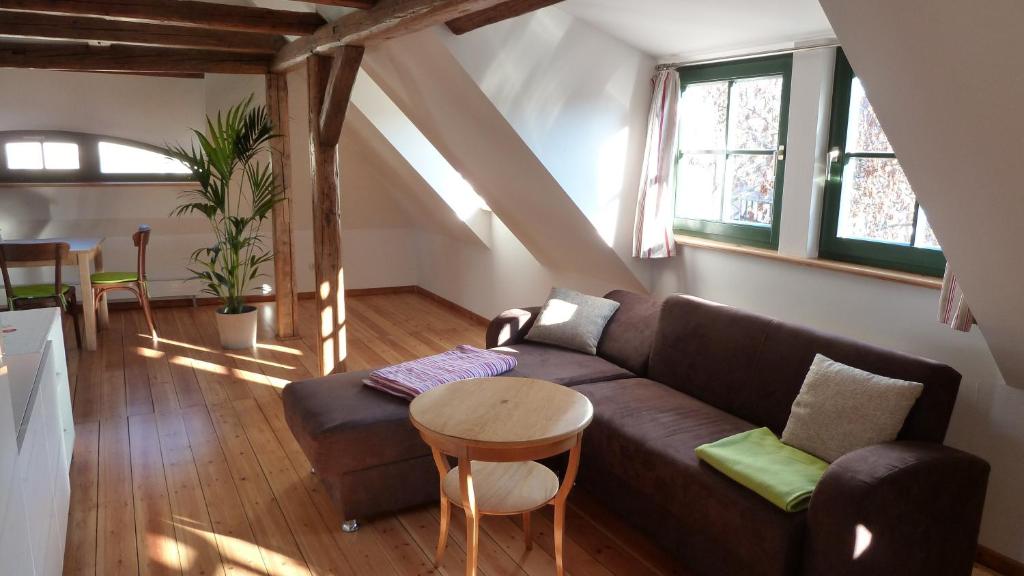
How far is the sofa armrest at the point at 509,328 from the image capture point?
4.00 metres

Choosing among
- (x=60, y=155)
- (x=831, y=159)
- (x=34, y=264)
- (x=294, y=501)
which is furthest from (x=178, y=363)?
(x=831, y=159)

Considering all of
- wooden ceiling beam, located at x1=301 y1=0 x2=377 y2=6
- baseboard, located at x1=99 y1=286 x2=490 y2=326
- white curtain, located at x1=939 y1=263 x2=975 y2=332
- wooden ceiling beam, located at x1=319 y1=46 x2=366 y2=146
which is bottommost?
baseboard, located at x1=99 y1=286 x2=490 y2=326

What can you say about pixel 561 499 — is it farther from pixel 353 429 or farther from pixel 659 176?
pixel 659 176

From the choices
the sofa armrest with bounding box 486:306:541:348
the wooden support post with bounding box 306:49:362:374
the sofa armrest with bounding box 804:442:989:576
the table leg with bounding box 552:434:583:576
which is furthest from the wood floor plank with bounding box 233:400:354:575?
the sofa armrest with bounding box 804:442:989:576

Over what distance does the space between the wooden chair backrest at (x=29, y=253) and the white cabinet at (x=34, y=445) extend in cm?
191

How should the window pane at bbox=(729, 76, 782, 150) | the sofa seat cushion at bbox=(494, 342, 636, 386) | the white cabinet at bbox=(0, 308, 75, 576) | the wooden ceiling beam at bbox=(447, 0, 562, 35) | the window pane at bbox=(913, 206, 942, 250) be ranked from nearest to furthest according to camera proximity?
the white cabinet at bbox=(0, 308, 75, 576), the window pane at bbox=(913, 206, 942, 250), the wooden ceiling beam at bbox=(447, 0, 562, 35), the sofa seat cushion at bbox=(494, 342, 636, 386), the window pane at bbox=(729, 76, 782, 150)

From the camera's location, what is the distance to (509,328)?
402cm

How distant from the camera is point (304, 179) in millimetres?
6734

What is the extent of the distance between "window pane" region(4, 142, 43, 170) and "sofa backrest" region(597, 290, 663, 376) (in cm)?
525

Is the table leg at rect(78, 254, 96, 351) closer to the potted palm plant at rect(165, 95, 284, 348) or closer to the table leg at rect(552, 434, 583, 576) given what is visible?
the potted palm plant at rect(165, 95, 284, 348)

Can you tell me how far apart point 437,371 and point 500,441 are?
1.11 metres

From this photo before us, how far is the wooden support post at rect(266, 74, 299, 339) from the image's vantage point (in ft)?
18.2

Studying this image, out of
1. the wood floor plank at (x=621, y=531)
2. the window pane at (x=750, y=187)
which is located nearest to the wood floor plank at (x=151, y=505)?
the wood floor plank at (x=621, y=531)

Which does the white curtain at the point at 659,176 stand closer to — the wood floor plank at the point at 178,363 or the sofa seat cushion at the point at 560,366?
the sofa seat cushion at the point at 560,366
